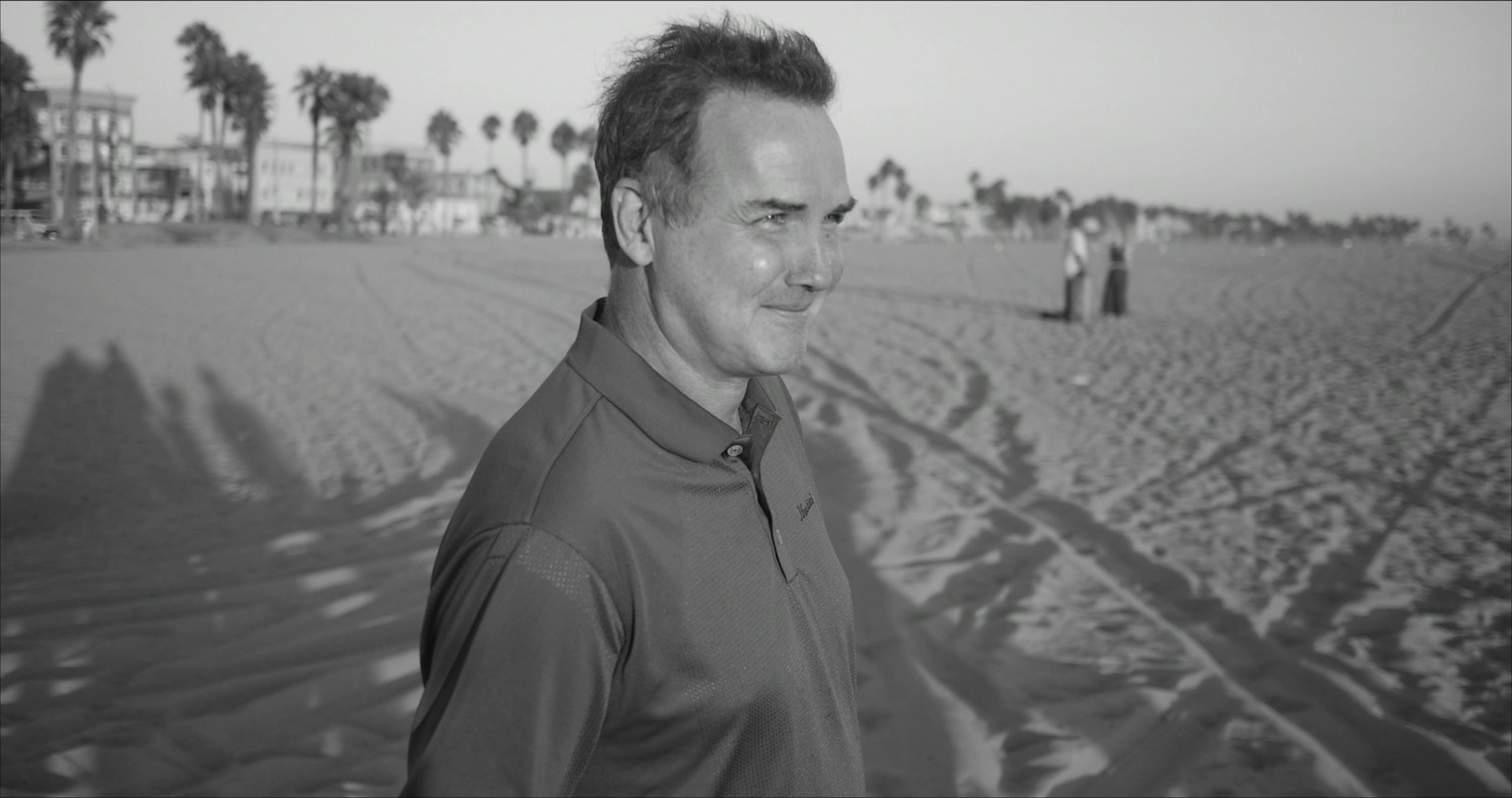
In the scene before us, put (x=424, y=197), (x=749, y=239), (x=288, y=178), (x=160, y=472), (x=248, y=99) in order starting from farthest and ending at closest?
(x=288, y=178), (x=424, y=197), (x=248, y=99), (x=160, y=472), (x=749, y=239)

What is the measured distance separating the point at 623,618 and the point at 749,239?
1.87ft

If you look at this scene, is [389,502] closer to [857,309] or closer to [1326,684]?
[1326,684]

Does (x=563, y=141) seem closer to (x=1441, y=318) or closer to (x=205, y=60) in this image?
(x=205, y=60)

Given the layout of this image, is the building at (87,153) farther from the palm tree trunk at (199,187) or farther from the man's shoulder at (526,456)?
the man's shoulder at (526,456)

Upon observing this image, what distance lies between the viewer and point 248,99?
66000mm

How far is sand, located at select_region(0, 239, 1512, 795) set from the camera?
13.3 feet

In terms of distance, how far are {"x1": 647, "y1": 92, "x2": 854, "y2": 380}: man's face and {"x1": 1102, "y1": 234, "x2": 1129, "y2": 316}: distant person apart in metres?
17.2

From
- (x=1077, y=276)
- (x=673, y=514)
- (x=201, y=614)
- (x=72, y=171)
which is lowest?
(x=201, y=614)

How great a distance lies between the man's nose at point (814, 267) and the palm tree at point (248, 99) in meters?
69.1

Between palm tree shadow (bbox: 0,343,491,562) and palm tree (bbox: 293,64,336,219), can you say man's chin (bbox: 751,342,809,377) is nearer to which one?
palm tree shadow (bbox: 0,343,491,562)

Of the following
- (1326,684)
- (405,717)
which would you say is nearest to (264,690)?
(405,717)

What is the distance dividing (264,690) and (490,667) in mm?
3641

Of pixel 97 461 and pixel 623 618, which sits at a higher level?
pixel 623 618

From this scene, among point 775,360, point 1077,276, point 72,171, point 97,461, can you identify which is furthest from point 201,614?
point 72,171
